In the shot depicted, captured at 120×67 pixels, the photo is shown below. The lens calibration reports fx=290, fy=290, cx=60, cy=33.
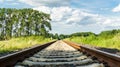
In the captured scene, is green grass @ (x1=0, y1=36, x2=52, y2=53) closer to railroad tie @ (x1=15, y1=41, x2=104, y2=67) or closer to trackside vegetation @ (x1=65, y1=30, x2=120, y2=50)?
Result: railroad tie @ (x1=15, y1=41, x2=104, y2=67)

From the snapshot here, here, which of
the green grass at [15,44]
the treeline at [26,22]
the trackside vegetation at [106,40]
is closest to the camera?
the green grass at [15,44]

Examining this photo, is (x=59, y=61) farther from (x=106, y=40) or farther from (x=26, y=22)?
(x=26, y=22)

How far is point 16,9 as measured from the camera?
99.2 m

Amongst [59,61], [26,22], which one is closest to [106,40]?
[59,61]

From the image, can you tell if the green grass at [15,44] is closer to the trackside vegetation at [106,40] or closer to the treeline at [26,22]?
the trackside vegetation at [106,40]

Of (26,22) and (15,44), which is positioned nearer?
(15,44)

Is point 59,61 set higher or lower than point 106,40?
lower

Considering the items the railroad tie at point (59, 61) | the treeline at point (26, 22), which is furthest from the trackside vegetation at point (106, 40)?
the treeline at point (26, 22)

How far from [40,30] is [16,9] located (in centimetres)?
1150

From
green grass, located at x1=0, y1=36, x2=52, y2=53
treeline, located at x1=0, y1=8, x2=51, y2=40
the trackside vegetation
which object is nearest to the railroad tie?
green grass, located at x1=0, y1=36, x2=52, y2=53

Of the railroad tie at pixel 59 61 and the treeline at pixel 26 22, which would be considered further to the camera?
the treeline at pixel 26 22

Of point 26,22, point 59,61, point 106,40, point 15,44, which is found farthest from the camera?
point 26,22

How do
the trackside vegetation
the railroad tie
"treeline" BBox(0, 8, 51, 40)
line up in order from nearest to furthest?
the railroad tie < the trackside vegetation < "treeline" BBox(0, 8, 51, 40)

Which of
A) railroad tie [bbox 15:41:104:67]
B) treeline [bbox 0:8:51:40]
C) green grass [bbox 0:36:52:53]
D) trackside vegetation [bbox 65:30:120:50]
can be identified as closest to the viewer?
railroad tie [bbox 15:41:104:67]
